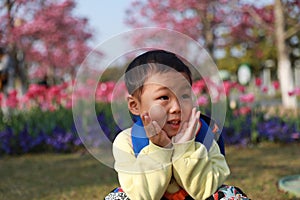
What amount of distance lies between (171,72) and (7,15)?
1066 centimetres

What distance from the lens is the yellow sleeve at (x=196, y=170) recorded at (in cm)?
188

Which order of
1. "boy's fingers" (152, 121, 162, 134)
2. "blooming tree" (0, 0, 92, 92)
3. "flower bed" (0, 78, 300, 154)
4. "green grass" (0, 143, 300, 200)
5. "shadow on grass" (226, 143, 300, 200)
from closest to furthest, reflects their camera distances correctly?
"boy's fingers" (152, 121, 162, 134) → "shadow on grass" (226, 143, 300, 200) → "green grass" (0, 143, 300, 200) → "flower bed" (0, 78, 300, 154) → "blooming tree" (0, 0, 92, 92)

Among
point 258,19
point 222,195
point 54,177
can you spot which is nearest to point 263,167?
point 54,177

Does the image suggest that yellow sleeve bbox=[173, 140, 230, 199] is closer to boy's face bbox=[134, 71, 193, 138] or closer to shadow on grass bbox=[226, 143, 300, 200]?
boy's face bbox=[134, 71, 193, 138]

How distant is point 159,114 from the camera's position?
183 centimetres

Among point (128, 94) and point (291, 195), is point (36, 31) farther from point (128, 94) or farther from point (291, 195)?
point (128, 94)

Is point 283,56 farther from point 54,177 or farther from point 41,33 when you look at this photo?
point 54,177

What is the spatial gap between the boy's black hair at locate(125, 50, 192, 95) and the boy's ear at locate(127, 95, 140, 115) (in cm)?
2

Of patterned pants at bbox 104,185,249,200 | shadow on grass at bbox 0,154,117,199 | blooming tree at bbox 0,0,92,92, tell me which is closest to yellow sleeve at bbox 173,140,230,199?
patterned pants at bbox 104,185,249,200

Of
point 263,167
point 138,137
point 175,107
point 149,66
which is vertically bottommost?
point 263,167

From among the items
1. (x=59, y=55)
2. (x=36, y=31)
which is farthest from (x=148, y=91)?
(x=59, y=55)

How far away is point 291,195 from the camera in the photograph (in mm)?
4199

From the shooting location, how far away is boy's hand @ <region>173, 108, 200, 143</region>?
1854mm

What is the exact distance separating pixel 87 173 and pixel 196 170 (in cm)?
384
